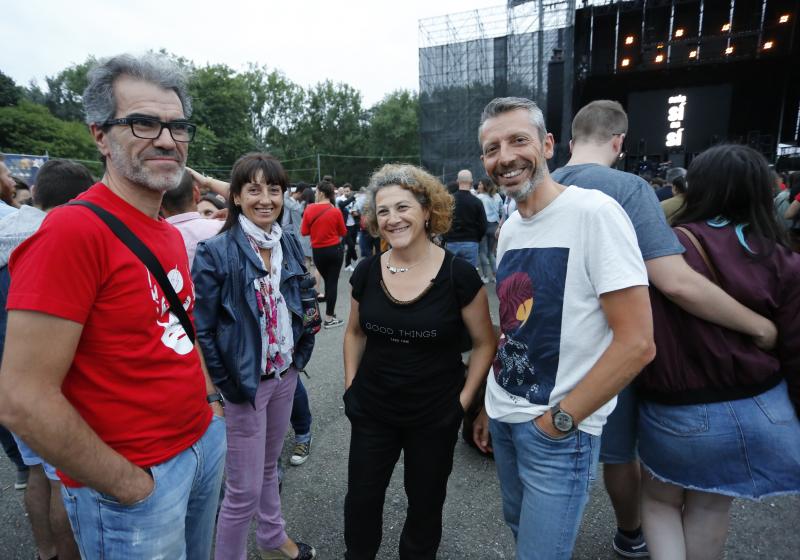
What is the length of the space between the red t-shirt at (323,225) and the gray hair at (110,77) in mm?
4793

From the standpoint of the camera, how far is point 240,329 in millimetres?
1891

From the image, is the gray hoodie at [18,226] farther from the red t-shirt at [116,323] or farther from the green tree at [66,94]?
the green tree at [66,94]

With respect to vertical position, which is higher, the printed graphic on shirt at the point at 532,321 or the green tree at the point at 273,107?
the green tree at the point at 273,107

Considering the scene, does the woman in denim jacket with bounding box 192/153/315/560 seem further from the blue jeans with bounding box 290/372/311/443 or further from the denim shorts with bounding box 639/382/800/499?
the denim shorts with bounding box 639/382/800/499

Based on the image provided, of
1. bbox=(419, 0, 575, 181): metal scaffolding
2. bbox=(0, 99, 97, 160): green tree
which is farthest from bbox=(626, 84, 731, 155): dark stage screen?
bbox=(0, 99, 97, 160): green tree

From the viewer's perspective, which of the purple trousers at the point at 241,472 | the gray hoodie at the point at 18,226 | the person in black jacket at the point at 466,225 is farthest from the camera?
the person in black jacket at the point at 466,225

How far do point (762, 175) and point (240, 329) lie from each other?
2.16 metres

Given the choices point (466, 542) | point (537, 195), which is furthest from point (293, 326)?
point (466, 542)

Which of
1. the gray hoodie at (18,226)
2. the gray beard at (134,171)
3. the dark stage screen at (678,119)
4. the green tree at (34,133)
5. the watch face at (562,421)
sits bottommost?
the watch face at (562,421)

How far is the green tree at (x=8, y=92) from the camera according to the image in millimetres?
30281

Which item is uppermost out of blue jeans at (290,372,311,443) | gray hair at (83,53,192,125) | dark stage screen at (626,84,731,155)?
dark stage screen at (626,84,731,155)

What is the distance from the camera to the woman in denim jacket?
6.12ft

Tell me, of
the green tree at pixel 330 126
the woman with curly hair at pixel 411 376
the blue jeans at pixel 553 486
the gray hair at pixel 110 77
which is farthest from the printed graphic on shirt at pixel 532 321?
the green tree at pixel 330 126

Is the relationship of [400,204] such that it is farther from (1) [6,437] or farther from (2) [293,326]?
(1) [6,437]
